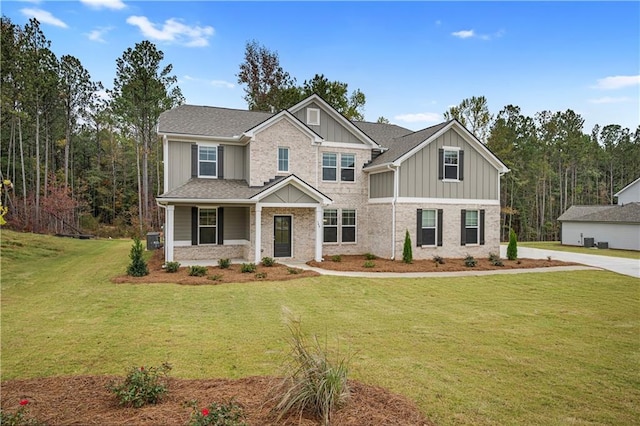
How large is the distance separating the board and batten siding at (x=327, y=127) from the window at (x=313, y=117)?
16cm

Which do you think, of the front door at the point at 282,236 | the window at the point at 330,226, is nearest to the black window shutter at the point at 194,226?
the front door at the point at 282,236

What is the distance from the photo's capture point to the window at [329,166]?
2000 centimetres

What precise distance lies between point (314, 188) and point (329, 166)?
107 inches

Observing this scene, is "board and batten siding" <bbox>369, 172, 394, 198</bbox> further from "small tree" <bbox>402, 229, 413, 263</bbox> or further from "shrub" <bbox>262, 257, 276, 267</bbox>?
"shrub" <bbox>262, 257, 276, 267</bbox>

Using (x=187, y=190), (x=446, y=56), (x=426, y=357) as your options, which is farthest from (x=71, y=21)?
(x=446, y=56)

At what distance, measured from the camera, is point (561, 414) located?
4.56 metres

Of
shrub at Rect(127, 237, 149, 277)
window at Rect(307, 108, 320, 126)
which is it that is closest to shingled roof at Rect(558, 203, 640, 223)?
window at Rect(307, 108, 320, 126)

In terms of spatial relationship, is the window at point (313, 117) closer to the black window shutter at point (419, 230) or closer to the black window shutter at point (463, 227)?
the black window shutter at point (419, 230)

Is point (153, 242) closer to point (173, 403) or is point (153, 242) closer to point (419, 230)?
point (419, 230)

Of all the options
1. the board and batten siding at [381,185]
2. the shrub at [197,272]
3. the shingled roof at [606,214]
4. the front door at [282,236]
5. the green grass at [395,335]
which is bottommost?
the green grass at [395,335]

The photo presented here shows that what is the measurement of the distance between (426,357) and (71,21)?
11.3 metres

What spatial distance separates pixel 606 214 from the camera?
→ 95.3 feet

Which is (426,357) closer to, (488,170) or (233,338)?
(233,338)

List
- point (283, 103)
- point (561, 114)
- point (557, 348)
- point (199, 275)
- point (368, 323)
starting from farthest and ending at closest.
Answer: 1. point (561, 114)
2. point (283, 103)
3. point (199, 275)
4. point (368, 323)
5. point (557, 348)
